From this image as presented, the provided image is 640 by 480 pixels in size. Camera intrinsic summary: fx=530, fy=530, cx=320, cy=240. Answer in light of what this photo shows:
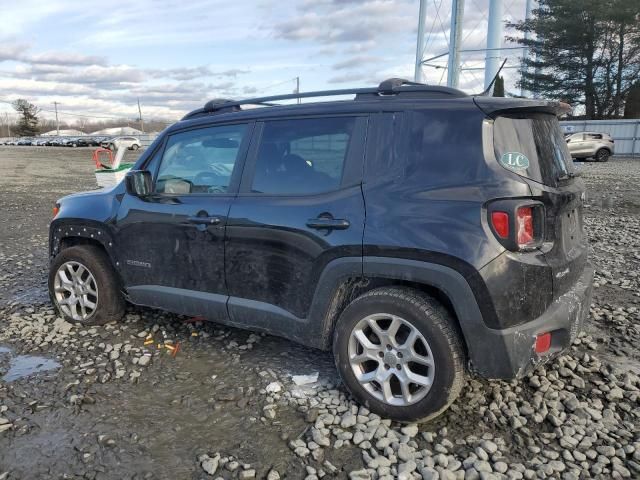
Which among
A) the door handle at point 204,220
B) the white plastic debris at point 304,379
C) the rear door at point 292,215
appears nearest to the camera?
the rear door at point 292,215

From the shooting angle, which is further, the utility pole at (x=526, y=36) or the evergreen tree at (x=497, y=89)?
the utility pole at (x=526, y=36)

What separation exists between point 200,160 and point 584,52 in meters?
40.0

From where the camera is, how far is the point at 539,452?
113 inches

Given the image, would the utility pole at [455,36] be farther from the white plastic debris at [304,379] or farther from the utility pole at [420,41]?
the white plastic debris at [304,379]

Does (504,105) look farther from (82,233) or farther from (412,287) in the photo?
(82,233)

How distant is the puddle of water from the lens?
3.87 metres

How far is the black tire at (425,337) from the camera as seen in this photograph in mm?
2953

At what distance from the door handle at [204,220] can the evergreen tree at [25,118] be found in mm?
108339

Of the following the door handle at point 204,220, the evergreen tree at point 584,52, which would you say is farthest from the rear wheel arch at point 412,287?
the evergreen tree at point 584,52

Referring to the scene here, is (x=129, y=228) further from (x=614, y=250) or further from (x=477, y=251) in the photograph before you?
(x=614, y=250)

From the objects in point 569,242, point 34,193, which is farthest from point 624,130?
point 569,242

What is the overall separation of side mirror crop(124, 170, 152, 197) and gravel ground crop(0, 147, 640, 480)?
1.24 metres

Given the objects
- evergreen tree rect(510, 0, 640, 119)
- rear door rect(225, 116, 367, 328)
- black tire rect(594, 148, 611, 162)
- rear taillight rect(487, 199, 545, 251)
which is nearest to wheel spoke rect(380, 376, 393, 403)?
rear door rect(225, 116, 367, 328)

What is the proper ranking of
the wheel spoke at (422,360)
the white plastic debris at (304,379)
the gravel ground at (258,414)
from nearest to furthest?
the gravel ground at (258,414)
the wheel spoke at (422,360)
the white plastic debris at (304,379)
